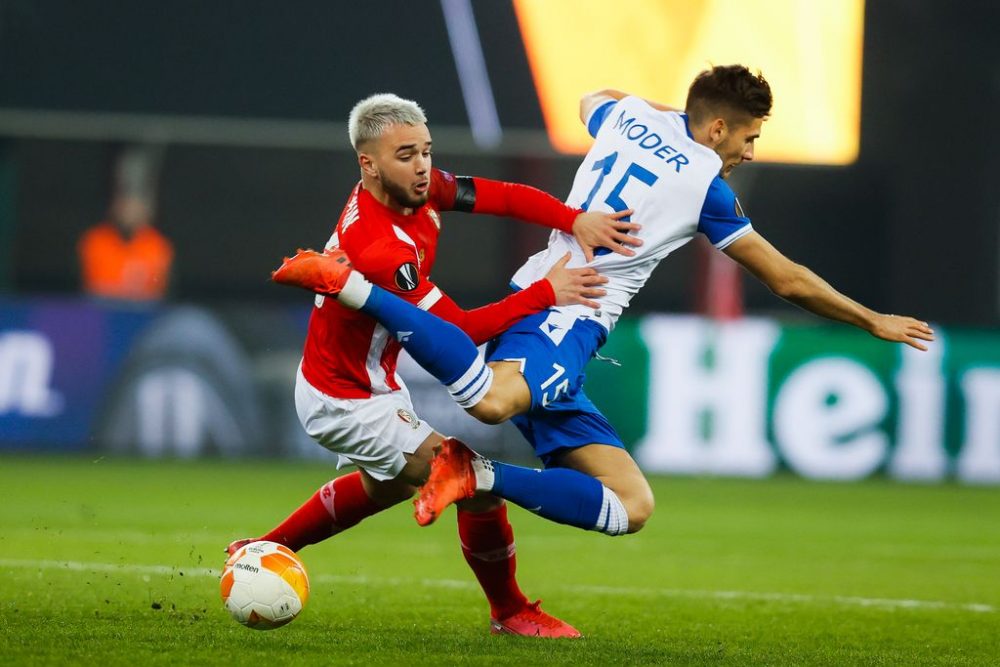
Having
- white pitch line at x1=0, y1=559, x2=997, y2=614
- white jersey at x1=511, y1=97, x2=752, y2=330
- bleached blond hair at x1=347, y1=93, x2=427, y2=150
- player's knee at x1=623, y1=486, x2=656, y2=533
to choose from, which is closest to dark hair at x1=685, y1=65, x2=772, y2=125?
white jersey at x1=511, y1=97, x2=752, y2=330

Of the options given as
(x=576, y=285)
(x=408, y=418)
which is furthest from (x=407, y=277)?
(x=576, y=285)

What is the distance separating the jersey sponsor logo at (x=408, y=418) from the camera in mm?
5445

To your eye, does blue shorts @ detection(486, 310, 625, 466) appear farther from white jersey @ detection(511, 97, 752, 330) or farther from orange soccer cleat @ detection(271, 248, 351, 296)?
orange soccer cleat @ detection(271, 248, 351, 296)

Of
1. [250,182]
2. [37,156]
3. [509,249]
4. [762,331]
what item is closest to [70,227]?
[37,156]

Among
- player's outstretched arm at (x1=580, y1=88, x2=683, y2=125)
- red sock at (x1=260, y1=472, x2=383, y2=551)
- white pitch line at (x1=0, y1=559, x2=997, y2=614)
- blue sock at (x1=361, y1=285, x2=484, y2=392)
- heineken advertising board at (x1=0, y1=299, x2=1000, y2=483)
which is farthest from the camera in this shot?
heineken advertising board at (x1=0, y1=299, x2=1000, y2=483)

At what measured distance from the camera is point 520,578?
7.49 metres

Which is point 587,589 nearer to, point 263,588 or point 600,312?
point 600,312

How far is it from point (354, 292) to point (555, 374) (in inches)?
30.0

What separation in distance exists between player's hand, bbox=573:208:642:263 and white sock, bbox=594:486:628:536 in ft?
2.69

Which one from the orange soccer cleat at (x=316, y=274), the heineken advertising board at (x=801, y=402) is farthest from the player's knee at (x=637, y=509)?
the heineken advertising board at (x=801, y=402)

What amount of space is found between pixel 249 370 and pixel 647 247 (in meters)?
7.57

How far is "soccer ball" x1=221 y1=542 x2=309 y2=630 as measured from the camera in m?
5.16

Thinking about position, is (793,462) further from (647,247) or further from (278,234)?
(647,247)

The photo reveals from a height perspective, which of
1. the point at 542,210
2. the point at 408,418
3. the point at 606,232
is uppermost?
→ the point at 542,210
